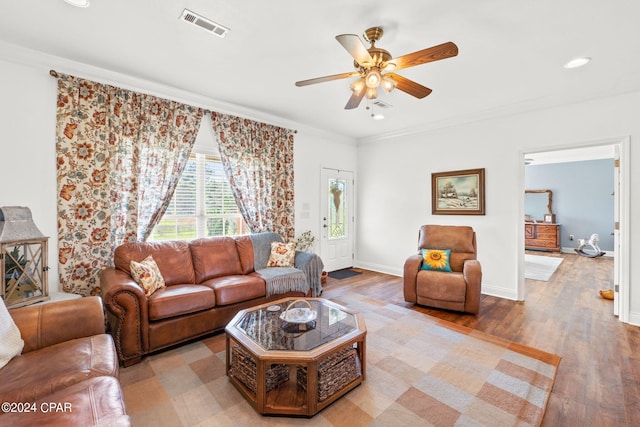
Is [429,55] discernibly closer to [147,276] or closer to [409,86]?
[409,86]

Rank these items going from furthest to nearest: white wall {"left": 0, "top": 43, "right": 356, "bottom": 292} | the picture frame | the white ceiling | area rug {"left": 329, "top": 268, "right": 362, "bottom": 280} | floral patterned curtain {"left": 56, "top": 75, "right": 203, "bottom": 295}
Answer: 1. area rug {"left": 329, "top": 268, "right": 362, "bottom": 280}
2. the picture frame
3. floral patterned curtain {"left": 56, "top": 75, "right": 203, "bottom": 295}
4. white wall {"left": 0, "top": 43, "right": 356, "bottom": 292}
5. the white ceiling

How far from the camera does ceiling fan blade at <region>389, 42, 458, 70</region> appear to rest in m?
1.76

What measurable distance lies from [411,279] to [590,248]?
7.10 meters

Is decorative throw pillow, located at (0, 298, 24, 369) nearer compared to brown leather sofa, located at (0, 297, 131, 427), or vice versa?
brown leather sofa, located at (0, 297, 131, 427)

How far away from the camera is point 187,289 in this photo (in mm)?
2730

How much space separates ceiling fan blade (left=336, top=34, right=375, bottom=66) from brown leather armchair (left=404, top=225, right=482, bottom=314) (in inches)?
103

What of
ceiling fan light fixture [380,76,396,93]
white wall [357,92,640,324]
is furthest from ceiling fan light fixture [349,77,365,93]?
white wall [357,92,640,324]

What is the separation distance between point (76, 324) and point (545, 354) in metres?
3.76

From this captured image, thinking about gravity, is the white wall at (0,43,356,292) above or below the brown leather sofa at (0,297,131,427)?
above

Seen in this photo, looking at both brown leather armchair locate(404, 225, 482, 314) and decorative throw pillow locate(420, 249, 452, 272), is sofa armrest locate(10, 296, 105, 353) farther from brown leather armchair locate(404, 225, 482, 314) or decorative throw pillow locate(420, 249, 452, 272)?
decorative throw pillow locate(420, 249, 452, 272)

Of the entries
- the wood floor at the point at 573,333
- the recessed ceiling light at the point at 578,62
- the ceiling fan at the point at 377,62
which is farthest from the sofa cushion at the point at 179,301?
the recessed ceiling light at the point at 578,62

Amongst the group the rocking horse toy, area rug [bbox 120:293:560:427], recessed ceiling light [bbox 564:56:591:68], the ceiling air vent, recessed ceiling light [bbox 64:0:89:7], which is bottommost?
area rug [bbox 120:293:560:427]

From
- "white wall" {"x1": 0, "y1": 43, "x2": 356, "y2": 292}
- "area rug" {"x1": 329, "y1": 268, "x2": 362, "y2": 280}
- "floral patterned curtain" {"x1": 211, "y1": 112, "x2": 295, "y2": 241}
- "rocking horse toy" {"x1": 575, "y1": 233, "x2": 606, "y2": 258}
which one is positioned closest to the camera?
"white wall" {"x1": 0, "y1": 43, "x2": 356, "y2": 292}

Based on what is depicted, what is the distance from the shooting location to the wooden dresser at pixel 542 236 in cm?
785
